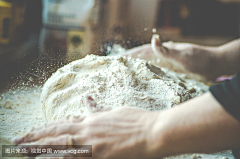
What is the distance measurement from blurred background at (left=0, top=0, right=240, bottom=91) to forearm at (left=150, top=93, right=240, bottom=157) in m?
0.74

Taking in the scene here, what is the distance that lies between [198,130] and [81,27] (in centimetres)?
95

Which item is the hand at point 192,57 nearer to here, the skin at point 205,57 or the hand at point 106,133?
the skin at point 205,57

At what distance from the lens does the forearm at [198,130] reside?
1.38 ft

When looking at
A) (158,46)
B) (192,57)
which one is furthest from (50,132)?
(192,57)

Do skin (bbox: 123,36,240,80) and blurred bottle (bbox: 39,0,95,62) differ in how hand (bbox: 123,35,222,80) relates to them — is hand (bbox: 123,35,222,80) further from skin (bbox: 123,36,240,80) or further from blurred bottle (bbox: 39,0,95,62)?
blurred bottle (bbox: 39,0,95,62)

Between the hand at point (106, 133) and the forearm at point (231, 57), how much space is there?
3.40ft

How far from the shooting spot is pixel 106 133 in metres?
0.47

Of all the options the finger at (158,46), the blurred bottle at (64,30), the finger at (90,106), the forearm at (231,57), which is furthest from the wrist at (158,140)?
the forearm at (231,57)

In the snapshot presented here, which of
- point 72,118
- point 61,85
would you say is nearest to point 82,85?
point 61,85

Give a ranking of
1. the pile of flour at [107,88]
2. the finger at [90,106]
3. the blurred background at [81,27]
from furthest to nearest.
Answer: the blurred background at [81,27], the pile of flour at [107,88], the finger at [90,106]

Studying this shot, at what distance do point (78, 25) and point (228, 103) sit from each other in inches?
38.1

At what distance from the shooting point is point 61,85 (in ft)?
2.93

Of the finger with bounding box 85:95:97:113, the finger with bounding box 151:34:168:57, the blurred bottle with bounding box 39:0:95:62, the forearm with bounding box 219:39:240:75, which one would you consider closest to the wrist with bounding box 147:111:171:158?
the finger with bounding box 85:95:97:113

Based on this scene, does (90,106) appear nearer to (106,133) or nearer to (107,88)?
(106,133)
